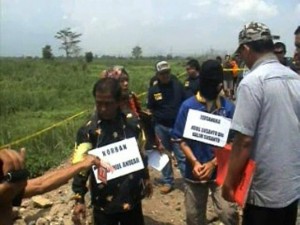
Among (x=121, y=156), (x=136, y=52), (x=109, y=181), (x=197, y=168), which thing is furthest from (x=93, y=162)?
(x=136, y=52)

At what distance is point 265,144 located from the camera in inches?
111

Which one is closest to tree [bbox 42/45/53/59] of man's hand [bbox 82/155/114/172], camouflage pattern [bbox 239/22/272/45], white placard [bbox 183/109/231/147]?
white placard [bbox 183/109/231/147]

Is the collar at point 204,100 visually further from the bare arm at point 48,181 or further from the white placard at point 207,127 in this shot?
the bare arm at point 48,181

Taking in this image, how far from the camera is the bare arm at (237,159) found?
281cm

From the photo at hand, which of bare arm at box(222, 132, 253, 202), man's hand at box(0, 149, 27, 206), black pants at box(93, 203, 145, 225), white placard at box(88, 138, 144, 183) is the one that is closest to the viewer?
man's hand at box(0, 149, 27, 206)

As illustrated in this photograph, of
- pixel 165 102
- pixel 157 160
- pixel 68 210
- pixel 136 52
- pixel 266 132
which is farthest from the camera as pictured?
pixel 136 52

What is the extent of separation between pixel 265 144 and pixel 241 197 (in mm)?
323

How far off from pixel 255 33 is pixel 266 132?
21.8 inches

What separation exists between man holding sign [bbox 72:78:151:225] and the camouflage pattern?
1.05 meters

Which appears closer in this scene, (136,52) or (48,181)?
(48,181)

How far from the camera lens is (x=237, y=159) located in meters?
2.82

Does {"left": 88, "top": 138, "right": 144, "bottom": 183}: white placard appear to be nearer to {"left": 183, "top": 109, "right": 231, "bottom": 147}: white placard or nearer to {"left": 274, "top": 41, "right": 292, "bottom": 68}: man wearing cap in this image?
{"left": 183, "top": 109, "right": 231, "bottom": 147}: white placard

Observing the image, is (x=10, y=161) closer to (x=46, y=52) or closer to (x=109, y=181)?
(x=109, y=181)

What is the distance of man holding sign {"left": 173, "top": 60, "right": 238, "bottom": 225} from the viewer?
162 inches
